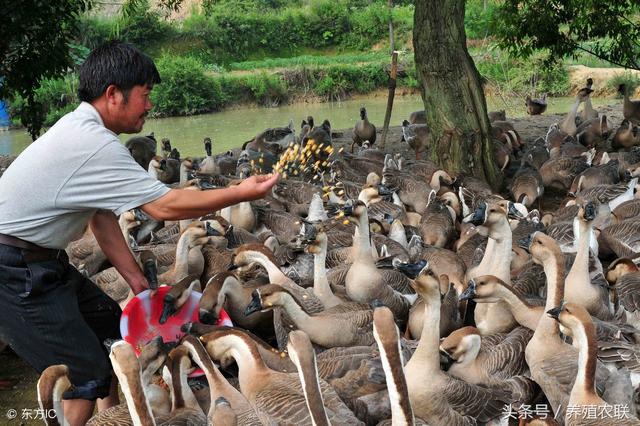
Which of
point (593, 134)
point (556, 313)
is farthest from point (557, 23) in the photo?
point (556, 313)

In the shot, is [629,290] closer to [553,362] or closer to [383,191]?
[553,362]

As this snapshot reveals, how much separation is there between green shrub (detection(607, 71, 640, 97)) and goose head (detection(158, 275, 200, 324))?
23172 millimetres

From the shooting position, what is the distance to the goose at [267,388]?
14.4 feet

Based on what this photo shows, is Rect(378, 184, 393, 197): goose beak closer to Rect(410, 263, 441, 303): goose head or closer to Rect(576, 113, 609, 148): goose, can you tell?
Rect(410, 263, 441, 303): goose head

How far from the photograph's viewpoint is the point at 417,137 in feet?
46.2

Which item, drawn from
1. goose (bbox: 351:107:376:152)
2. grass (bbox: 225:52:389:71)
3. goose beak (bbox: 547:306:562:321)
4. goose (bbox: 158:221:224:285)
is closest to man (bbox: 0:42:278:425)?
goose beak (bbox: 547:306:562:321)

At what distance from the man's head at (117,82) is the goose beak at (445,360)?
273 cm

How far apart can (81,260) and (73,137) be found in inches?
175

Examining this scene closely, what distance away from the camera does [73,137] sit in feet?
12.5

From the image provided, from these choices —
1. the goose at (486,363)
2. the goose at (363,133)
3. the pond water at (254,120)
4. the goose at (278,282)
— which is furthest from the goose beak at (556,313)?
the pond water at (254,120)

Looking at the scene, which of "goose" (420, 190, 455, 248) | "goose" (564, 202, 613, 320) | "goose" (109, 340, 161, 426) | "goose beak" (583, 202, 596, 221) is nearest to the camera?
"goose" (109, 340, 161, 426)

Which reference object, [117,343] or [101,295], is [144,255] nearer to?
[101,295]

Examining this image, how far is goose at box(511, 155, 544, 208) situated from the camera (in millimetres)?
10000

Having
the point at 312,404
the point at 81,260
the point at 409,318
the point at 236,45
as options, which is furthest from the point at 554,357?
the point at 236,45
